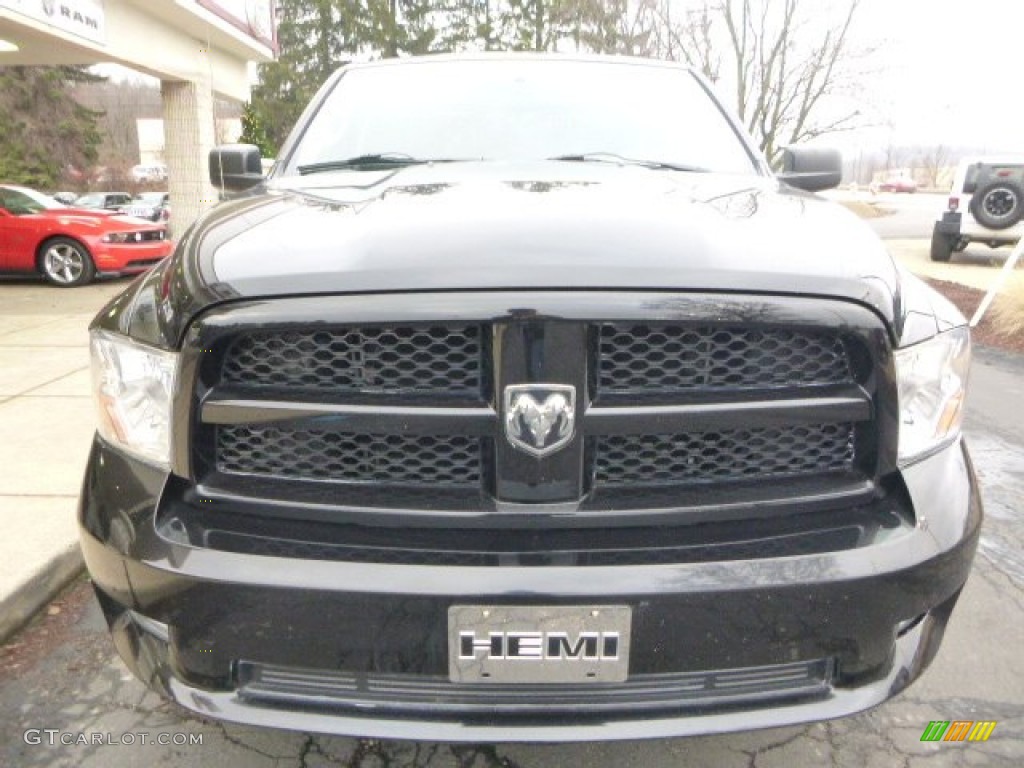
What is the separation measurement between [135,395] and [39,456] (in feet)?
9.27

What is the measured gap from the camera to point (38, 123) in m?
30.9

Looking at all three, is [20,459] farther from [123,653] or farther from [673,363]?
[673,363]

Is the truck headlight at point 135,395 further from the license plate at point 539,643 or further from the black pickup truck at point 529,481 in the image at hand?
the license plate at point 539,643

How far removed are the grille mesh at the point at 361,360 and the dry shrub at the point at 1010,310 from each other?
7.89 meters

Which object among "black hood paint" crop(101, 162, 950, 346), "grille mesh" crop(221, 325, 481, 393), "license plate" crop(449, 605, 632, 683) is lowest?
"license plate" crop(449, 605, 632, 683)

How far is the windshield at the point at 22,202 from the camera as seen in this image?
1146 centimetres

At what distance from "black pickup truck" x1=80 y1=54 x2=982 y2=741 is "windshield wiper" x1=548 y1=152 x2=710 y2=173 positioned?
39.3 inches

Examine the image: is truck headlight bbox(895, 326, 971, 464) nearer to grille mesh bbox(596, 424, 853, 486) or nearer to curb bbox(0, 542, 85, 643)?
grille mesh bbox(596, 424, 853, 486)

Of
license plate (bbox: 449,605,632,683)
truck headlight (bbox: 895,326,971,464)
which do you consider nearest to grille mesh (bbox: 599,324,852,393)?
truck headlight (bbox: 895,326,971,464)

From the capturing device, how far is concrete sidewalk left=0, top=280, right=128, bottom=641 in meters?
2.87

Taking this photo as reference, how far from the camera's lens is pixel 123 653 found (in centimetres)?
171

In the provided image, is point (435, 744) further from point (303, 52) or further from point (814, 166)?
point (303, 52)

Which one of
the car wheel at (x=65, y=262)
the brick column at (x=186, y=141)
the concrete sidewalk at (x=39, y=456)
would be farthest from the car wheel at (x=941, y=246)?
the car wheel at (x=65, y=262)

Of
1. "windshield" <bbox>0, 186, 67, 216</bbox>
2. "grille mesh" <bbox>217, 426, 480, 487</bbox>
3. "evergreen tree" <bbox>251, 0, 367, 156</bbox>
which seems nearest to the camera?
"grille mesh" <bbox>217, 426, 480, 487</bbox>
